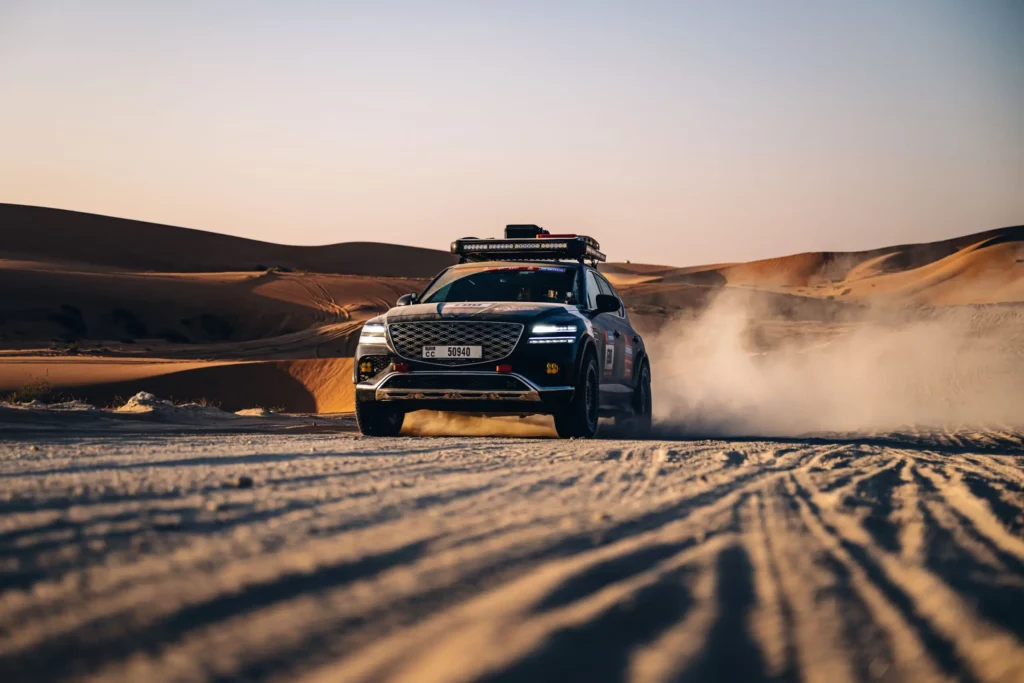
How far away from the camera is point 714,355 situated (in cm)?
2970

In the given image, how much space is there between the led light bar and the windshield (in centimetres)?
63

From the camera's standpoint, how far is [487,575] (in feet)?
11.8

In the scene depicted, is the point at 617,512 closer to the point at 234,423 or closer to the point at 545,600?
the point at 545,600

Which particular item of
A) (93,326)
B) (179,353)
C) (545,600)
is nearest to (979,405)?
(545,600)

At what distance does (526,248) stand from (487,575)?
1000 centimetres

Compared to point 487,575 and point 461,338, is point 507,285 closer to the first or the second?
point 461,338

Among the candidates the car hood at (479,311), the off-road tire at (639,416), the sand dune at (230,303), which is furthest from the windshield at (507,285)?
the sand dune at (230,303)

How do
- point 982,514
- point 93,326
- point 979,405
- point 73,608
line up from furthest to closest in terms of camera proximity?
point 93,326 < point 979,405 < point 982,514 < point 73,608

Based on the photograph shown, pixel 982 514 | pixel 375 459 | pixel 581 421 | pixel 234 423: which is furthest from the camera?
pixel 234 423

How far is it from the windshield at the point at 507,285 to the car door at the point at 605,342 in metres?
0.29

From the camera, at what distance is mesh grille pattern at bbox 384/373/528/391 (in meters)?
10.7

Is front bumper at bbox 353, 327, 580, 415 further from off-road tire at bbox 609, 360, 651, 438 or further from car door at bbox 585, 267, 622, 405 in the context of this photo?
off-road tire at bbox 609, 360, 651, 438

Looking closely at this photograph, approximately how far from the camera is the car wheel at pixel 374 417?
11.2 m

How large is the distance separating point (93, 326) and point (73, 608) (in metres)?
52.3
